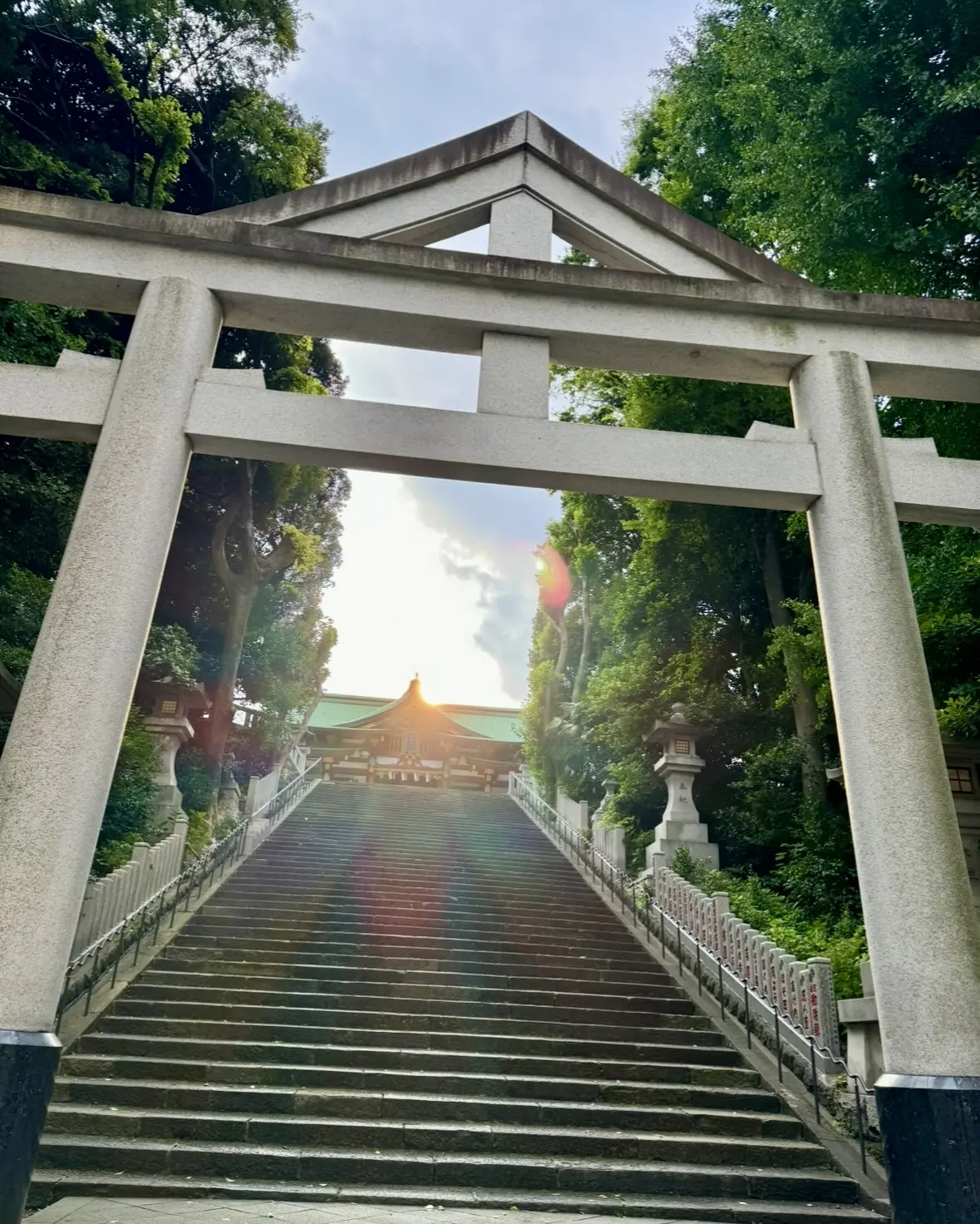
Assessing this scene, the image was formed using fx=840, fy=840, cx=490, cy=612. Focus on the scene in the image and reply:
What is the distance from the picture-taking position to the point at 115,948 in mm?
8766

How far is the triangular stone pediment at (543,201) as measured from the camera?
5605 millimetres

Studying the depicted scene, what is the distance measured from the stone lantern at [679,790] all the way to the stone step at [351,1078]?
680 cm

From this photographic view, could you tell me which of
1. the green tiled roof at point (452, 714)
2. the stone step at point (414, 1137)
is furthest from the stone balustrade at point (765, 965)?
the green tiled roof at point (452, 714)

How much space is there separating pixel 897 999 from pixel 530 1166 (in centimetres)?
298

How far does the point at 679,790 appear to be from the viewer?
558 inches

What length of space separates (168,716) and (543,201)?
12363 mm

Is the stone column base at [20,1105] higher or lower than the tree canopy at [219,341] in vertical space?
lower

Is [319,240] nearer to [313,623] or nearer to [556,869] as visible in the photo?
[556,869]

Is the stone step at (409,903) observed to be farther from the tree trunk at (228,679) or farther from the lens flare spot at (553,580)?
the lens flare spot at (553,580)

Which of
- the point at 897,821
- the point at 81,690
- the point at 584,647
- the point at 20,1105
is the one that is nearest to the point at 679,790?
the point at 897,821

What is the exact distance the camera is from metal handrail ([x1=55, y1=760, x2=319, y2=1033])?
7.90m

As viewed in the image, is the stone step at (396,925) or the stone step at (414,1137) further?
the stone step at (396,925)

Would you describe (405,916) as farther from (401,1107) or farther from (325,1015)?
(401,1107)

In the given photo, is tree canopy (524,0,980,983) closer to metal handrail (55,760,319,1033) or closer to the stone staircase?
the stone staircase
